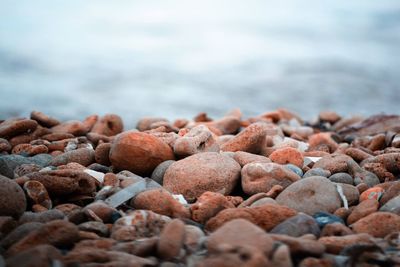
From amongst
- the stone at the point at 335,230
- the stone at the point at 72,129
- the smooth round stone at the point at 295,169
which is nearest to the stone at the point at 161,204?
the stone at the point at 335,230

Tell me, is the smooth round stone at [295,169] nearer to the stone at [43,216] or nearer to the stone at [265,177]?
the stone at [265,177]

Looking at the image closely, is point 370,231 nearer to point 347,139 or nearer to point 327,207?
point 327,207

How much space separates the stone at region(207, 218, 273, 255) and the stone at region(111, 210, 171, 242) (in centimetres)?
53

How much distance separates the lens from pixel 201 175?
361 centimetres

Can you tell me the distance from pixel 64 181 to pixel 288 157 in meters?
1.65

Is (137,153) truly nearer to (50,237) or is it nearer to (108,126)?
(50,237)

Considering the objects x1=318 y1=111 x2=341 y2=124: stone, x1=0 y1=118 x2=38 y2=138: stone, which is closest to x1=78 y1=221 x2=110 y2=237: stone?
x1=0 y1=118 x2=38 y2=138: stone

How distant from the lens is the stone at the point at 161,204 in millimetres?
3146

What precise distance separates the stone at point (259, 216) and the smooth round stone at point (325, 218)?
6.3 inches

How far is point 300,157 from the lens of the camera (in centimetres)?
411

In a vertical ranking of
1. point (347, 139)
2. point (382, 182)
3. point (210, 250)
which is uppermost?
point (210, 250)

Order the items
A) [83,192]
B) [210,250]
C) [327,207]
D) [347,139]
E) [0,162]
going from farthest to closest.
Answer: [347,139] < [0,162] < [83,192] < [327,207] < [210,250]

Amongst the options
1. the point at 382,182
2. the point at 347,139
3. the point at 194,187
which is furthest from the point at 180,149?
the point at 347,139

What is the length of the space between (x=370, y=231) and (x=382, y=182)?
1.17 m
